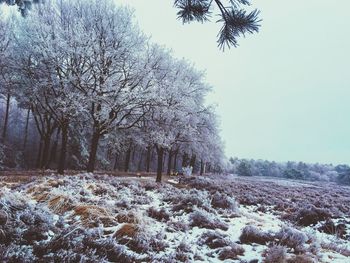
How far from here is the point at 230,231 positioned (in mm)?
7441

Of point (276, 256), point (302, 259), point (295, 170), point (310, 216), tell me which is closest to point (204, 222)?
point (276, 256)

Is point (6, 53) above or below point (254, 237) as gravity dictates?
above

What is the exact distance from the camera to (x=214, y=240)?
638cm

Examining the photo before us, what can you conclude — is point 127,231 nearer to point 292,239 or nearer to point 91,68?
point 292,239

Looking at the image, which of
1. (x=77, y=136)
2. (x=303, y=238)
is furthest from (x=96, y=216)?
(x=77, y=136)

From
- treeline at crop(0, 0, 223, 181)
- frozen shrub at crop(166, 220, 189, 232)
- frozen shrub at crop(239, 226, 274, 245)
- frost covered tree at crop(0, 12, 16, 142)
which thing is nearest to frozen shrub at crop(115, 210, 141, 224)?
frozen shrub at crop(166, 220, 189, 232)

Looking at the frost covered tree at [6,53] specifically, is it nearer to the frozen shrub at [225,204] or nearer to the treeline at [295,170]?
the frozen shrub at [225,204]

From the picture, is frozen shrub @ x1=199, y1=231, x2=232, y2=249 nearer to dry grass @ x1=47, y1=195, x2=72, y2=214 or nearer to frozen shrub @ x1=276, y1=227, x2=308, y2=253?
frozen shrub @ x1=276, y1=227, x2=308, y2=253

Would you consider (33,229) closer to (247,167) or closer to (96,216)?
(96,216)

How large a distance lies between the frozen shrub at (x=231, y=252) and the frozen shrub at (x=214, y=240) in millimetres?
219

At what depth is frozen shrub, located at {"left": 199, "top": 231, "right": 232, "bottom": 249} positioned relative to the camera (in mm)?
6152

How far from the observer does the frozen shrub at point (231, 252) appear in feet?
18.2

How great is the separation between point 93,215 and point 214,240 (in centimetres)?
271

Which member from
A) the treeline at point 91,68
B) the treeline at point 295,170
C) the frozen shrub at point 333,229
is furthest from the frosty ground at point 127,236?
the treeline at point 295,170
